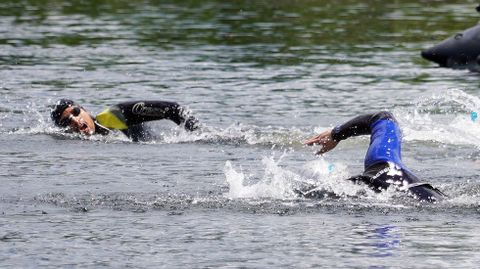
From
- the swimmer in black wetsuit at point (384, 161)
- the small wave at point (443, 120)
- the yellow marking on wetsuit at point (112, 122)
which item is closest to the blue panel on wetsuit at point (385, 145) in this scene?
the swimmer in black wetsuit at point (384, 161)

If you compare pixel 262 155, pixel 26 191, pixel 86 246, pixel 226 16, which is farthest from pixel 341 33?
pixel 86 246

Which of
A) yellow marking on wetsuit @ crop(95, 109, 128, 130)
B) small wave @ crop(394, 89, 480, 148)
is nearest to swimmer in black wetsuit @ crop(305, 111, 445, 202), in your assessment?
small wave @ crop(394, 89, 480, 148)

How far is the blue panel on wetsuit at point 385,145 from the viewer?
520 inches

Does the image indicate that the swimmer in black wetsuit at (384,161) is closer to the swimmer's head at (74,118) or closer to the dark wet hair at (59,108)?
the swimmer's head at (74,118)

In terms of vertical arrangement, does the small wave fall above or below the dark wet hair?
below

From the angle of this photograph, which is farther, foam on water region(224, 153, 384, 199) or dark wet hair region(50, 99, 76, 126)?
dark wet hair region(50, 99, 76, 126)

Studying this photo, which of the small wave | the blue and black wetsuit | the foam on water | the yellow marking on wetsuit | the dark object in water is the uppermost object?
the blue and black wetsuit

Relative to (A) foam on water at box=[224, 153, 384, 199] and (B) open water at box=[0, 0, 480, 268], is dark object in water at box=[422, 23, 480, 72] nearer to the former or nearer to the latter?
(B) open water at box=[0, 0, 480, 268]

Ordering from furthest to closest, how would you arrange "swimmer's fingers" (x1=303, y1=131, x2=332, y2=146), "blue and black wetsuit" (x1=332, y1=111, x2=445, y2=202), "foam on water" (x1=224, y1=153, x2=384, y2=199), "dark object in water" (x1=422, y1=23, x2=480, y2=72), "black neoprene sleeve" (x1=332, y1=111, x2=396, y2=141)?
"dark object in water" (x1=422, y1=23, x2=480, y2=72), "foam on water" (x1=224, y1=153, x2=384, y2=199), "black neoprene sleeve" (x1=332, y1=111, x2=396, y2=141), "swimmer's fingers" (x1=303, y1=131, x2=332, y2=146), "blue and black wetsuit" (x1=332, y1=111, x2=445, y2=202)

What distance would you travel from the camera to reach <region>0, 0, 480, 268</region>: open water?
12.2 m

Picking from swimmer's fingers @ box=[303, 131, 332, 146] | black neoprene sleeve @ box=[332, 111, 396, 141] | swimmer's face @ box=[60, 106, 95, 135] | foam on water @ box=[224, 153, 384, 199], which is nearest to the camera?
swimmer's fingers @ box=[303, 131, 332, 146]

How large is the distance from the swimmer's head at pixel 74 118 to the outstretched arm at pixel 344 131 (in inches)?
238

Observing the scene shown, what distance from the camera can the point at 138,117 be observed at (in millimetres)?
19016

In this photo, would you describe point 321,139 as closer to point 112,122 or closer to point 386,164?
point 386,164
